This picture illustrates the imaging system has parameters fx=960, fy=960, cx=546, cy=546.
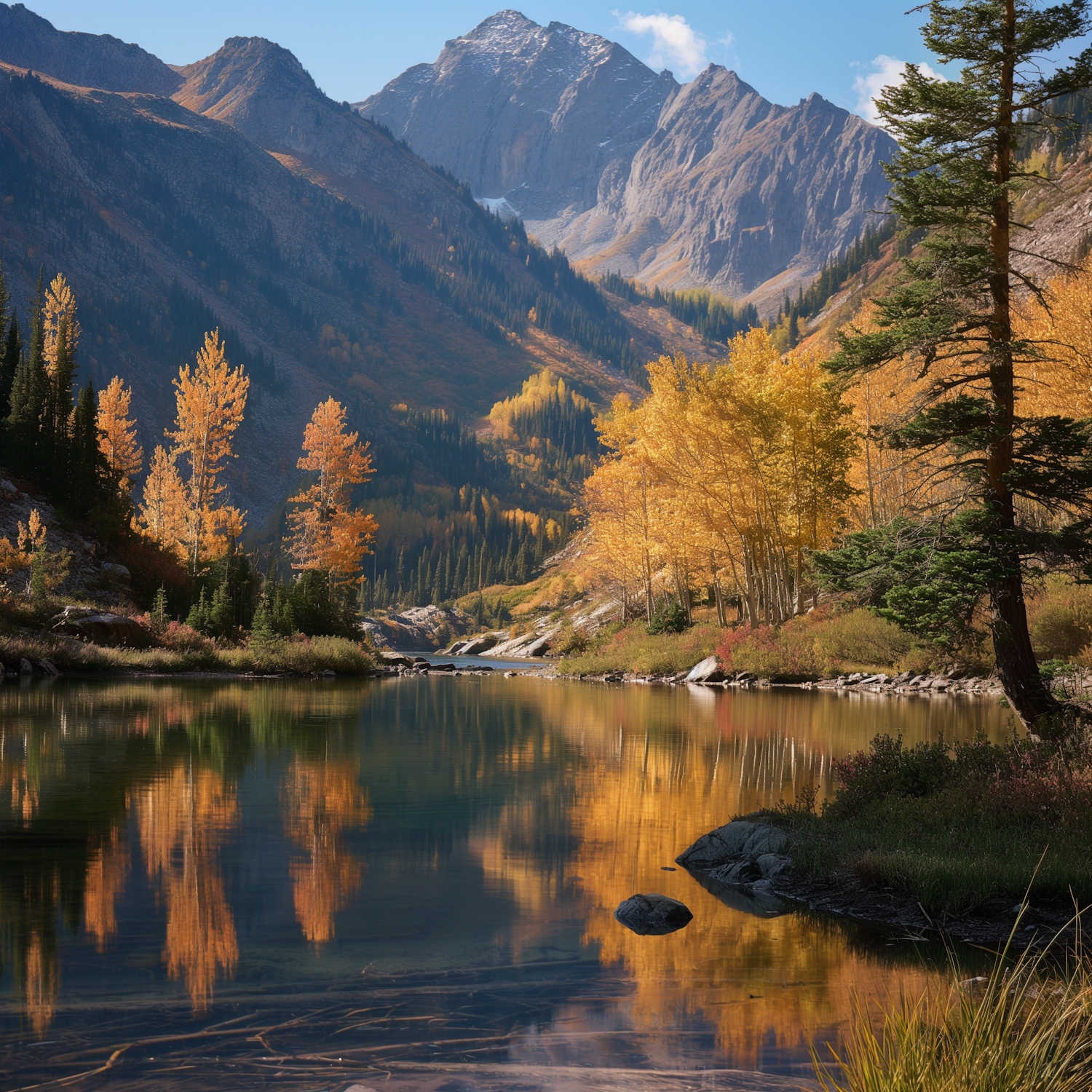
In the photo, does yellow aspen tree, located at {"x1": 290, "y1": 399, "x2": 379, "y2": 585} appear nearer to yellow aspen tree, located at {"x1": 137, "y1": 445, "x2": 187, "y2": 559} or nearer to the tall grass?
yellow aspen tree, located at {"x1": 137, "y1": 445, "x2": 187, "y2": 559}

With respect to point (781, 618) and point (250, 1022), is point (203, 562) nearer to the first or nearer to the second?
point (781, 618)

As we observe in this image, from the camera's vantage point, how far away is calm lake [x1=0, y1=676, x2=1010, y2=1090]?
6430 millimetres

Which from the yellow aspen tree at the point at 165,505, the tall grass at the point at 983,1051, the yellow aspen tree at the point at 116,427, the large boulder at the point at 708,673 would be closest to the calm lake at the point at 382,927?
the tall grass at the point at 983,1051

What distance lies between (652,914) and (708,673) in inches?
1337

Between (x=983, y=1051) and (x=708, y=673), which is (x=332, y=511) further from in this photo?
(x=983, y=1051)

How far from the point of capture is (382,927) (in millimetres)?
9078

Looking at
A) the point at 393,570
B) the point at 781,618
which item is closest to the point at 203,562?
the point at 781,618

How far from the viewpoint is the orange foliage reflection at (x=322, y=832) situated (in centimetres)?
957

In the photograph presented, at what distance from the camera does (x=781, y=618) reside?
41719 mm

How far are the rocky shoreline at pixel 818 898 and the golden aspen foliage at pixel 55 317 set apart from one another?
49.9m

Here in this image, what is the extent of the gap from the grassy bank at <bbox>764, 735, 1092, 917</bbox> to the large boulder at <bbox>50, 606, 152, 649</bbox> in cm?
3119

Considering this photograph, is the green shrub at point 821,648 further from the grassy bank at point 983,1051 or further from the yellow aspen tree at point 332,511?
the grassy bank at point 983,1051

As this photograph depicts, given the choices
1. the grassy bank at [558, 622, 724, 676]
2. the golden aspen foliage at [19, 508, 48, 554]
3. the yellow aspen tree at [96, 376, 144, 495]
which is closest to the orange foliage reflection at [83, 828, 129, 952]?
the golden aspen foliage at [19, 508, 48, 554]

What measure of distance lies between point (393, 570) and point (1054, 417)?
181 meters
